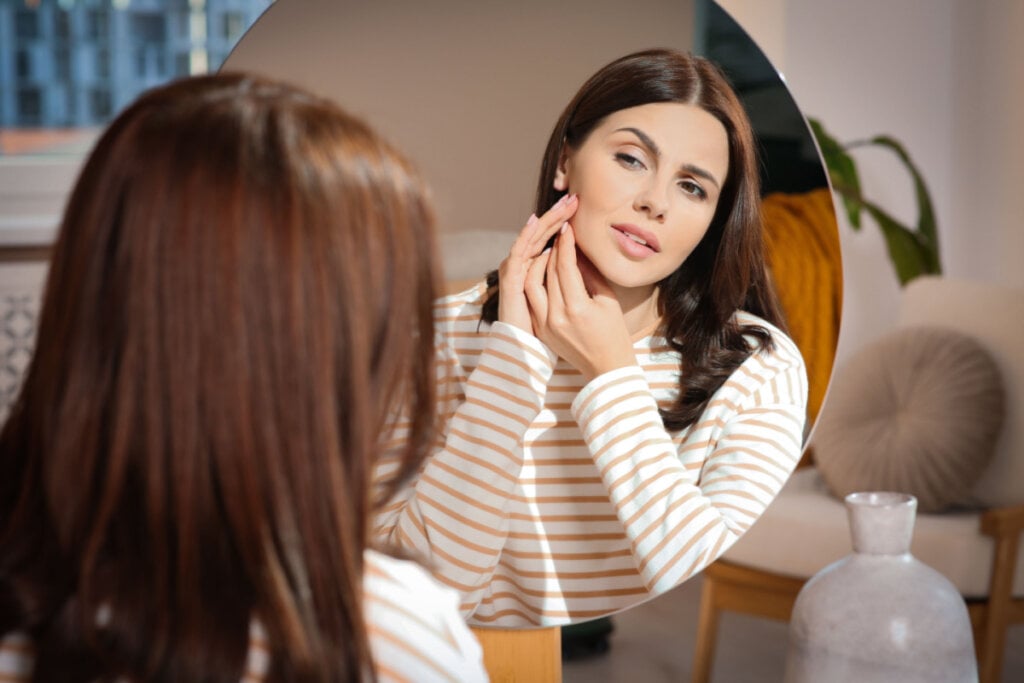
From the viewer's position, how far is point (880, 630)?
88 cm

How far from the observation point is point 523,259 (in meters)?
0.78

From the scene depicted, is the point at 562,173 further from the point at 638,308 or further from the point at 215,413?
the point at 215,413

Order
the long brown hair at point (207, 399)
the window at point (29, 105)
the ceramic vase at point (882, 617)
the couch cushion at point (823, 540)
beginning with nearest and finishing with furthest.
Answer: the long brown hair at point (207, 399), the ceramic vase at point (882, 617), the couch cushion at point (823, 540), the window at point (29, 105)

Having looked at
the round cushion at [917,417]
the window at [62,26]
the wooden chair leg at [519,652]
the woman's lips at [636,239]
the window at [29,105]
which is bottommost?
the wooden chair leg at [519,652]

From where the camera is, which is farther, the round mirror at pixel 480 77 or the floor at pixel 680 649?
the floor at pixel 680 649

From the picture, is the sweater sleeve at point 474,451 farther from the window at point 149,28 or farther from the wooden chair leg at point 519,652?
the window at point 149,28

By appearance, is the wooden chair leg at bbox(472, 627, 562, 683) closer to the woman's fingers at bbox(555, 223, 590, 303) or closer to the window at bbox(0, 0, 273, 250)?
the woman's fingers at bbox(555, 223, 590, 303)

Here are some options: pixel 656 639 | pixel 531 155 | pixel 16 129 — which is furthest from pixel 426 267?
pixel 16 129

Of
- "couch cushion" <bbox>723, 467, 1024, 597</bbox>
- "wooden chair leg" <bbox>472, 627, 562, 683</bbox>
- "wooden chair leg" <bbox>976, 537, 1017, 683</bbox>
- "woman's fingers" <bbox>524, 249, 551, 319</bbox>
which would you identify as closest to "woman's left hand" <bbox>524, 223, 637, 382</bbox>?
"woman's fingers" <bbox>524, 249, 551, 319</bbox>

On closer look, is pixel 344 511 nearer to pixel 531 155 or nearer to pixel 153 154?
pixel 153 154

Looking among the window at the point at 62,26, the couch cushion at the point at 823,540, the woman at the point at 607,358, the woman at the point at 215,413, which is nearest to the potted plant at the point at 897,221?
the couch cushion at the point at 823,540

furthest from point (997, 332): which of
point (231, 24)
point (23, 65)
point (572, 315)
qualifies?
point (23, 65)

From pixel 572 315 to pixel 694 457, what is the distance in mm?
134

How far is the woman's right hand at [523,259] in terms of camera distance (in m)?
0.77
